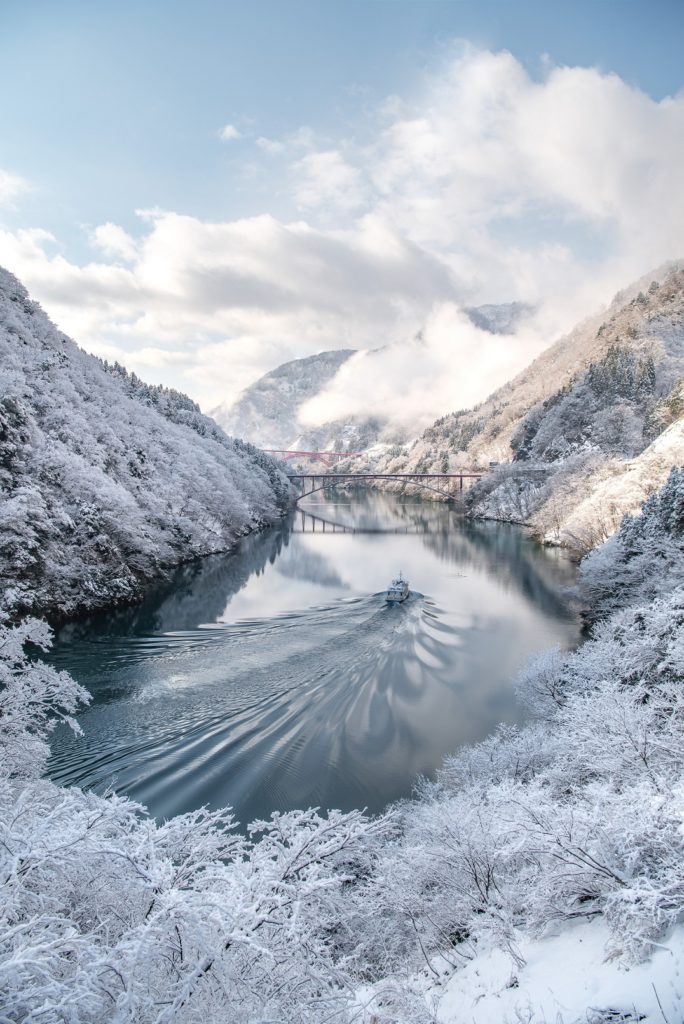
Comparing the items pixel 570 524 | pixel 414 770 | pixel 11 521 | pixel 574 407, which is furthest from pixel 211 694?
pixel 574 407

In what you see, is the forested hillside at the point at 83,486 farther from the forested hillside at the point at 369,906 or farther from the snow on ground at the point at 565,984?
the snow on ground at the point at 565,984

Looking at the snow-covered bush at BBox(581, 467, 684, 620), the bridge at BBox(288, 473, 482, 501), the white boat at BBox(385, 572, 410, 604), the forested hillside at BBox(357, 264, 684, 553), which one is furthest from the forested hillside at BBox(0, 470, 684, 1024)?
the bridge at BBox(288, 473, 482, 501)

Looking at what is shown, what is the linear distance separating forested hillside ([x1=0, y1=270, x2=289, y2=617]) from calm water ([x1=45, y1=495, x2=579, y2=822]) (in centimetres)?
285

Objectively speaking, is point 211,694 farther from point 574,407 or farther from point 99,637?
point 574,407

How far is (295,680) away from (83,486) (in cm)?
1948

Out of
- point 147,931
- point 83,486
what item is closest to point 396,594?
point 83,486

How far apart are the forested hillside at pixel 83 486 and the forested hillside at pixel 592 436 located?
105ft

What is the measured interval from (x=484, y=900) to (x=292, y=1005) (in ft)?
13.8

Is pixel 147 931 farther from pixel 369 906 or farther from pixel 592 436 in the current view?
pixel 592 436

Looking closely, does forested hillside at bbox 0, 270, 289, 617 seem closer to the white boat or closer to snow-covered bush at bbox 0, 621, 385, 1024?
the white boat

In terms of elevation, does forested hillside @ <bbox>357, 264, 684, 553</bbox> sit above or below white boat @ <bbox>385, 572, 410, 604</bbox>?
above

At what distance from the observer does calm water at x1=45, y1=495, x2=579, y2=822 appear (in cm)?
1527

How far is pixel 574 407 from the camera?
3814 inches

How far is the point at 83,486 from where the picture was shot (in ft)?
104
